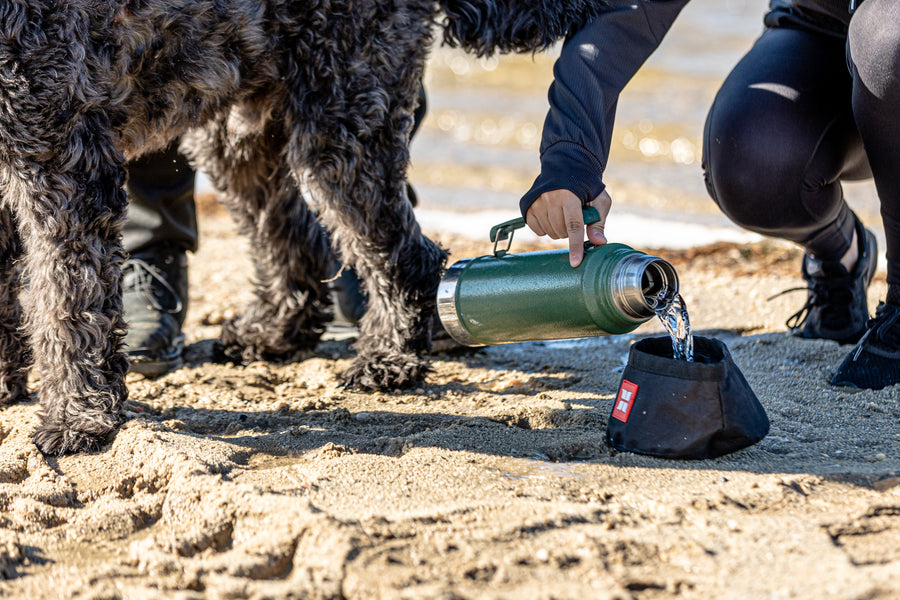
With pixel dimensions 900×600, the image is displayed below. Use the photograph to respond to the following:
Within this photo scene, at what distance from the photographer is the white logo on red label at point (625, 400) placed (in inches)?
103

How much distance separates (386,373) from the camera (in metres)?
3.55

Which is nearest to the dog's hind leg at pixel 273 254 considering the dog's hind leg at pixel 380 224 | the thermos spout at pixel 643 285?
the dog's hind leg at pixel 380 224

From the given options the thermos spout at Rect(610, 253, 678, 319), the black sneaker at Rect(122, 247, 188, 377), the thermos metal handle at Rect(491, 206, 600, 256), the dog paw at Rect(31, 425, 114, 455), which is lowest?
the dog paw at Rect(31, 425, 114, 455)

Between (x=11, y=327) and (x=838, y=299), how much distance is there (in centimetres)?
327

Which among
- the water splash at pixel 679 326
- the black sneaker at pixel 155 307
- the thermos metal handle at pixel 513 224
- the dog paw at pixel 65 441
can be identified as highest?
the thermos metal handle at pixel 513 224

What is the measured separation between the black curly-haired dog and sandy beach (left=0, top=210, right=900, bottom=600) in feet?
0.87

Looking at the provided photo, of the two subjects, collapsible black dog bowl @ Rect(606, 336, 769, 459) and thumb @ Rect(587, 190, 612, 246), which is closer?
collapsible black dog bowl @ Rect(606, 336, 769, 459)

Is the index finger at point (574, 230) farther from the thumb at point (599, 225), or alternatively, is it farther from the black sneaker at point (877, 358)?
the black sneaker at point (877, 358)

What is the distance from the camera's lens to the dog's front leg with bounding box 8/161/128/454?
2652 millimetres

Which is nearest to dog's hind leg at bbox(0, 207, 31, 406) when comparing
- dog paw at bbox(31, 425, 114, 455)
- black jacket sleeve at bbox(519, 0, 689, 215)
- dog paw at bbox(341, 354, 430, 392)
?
dog paw at bbox(31, 425, 114, 455)

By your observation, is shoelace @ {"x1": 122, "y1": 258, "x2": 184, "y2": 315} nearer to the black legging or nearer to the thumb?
the thumb

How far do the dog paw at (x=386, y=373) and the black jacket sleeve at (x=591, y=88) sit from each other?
98cm

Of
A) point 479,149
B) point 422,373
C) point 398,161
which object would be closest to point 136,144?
point 398,161

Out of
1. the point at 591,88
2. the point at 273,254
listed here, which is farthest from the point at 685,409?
the point at 273,254
